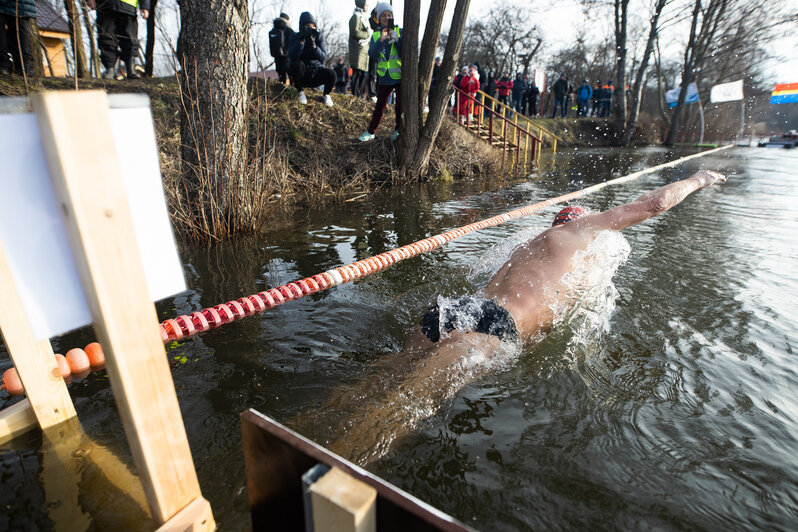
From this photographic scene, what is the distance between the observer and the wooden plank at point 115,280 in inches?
Answer: 35.8

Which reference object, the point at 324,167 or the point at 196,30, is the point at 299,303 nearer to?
the point at 196,30

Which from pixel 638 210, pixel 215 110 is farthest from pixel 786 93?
pixel 215 110

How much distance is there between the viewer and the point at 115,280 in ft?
3.36

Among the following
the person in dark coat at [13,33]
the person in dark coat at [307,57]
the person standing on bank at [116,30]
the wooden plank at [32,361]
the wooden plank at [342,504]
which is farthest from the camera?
the person in dark coat at [307,57]

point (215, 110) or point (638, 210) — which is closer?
point (638, 210)

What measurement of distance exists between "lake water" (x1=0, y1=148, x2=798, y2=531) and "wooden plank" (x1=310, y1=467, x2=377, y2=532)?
92 cm

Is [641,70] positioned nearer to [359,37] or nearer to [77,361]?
[359,37]

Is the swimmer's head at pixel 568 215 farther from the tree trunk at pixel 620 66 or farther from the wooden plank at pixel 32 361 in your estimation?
the tree trunk at pixel 620 66

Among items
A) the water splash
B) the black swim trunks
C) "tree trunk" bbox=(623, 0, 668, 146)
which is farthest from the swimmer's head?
"tree trunk" bbox=(623, 0, 668, 146)

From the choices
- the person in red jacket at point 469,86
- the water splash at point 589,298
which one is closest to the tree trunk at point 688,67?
the person in red jacket at point 469,86

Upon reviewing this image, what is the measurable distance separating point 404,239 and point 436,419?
375 centimetres

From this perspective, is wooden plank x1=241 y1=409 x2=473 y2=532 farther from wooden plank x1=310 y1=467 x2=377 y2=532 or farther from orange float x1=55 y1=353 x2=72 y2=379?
orange float x1=55 y1=353 x2=72 y2=379

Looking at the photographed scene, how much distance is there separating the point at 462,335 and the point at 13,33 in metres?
10.1

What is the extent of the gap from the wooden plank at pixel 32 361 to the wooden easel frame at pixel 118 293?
72 cm
